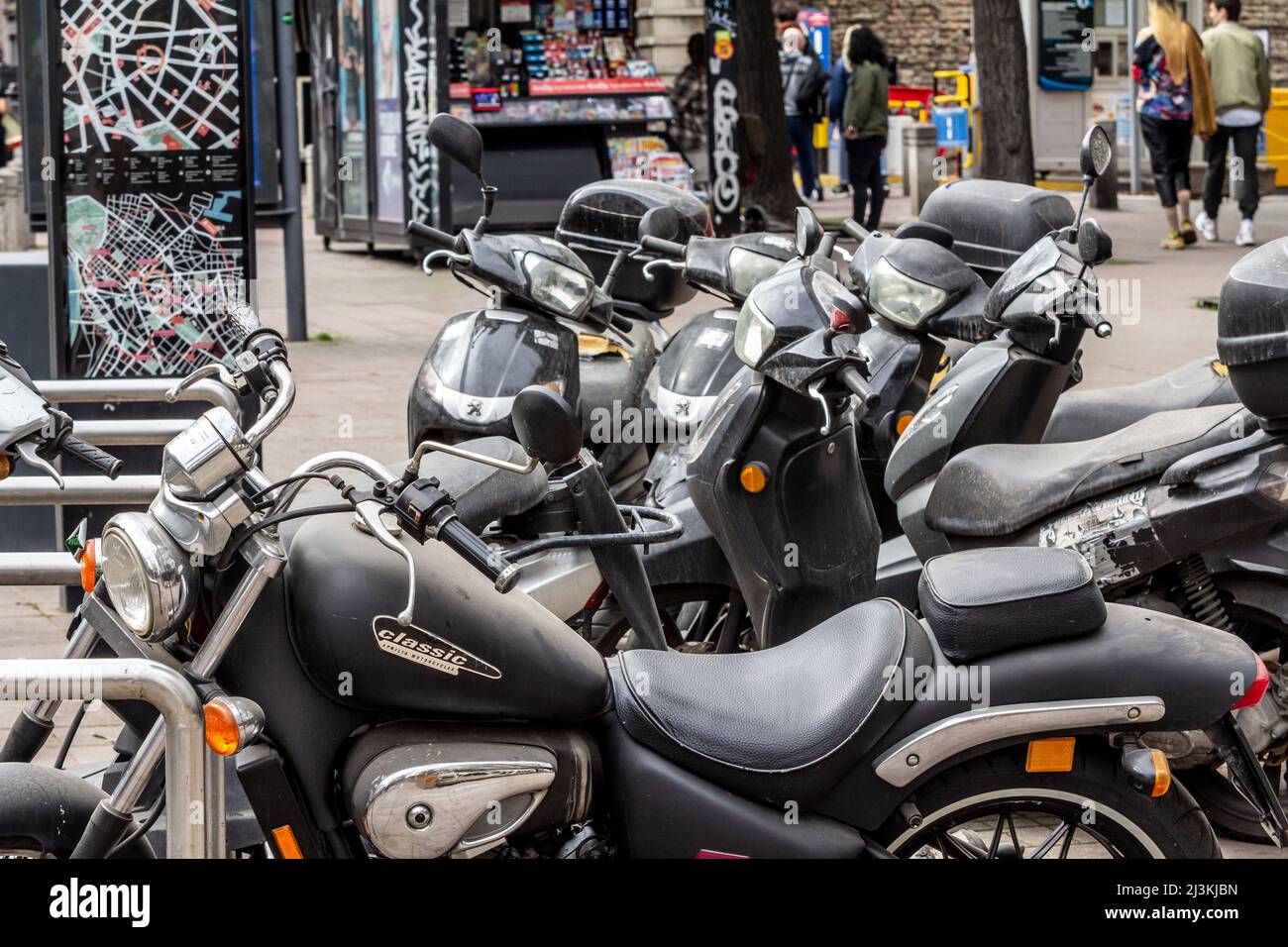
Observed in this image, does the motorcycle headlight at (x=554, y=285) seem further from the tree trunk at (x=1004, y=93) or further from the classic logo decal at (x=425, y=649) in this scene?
the tree trunk at (x=1004, y=93)

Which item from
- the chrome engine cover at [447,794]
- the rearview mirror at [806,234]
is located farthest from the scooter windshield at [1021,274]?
the chrome engine cover at [447,794]

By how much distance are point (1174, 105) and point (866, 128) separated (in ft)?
9.28

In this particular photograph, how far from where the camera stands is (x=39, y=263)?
6.20 meters

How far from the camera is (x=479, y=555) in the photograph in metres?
2.29

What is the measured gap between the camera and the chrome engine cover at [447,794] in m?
2.45

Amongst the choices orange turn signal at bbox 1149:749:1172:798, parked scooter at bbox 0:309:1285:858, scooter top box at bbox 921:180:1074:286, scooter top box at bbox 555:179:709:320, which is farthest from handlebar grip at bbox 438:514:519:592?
scooter top box at bbox 555:179:709:320

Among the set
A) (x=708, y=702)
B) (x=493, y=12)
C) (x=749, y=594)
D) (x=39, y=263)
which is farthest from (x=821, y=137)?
(x=708, y=702)

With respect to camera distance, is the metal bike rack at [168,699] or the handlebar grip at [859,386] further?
the handlebar grip at [859,386]

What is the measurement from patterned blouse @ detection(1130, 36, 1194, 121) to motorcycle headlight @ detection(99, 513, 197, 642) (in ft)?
41.4

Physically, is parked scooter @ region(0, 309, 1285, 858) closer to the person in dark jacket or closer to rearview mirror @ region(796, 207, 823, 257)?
rearview mirror @ region(796, 207, 823, 257)

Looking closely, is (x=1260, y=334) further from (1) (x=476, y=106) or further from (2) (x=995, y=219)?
(1) (x=476, y=106)

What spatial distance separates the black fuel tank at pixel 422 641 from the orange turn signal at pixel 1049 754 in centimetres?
66
